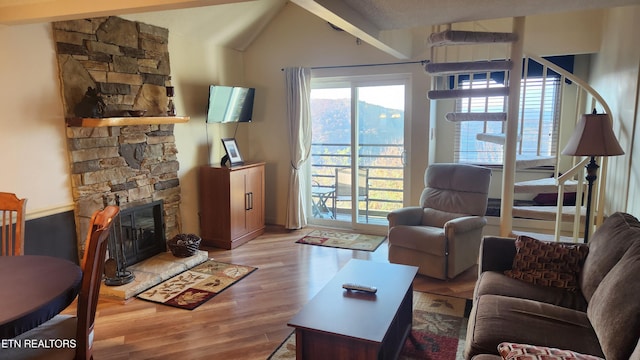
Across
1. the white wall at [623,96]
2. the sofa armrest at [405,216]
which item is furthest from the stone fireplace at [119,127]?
the white wall at [623,96]

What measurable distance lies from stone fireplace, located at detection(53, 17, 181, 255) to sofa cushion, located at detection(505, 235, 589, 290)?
333cm

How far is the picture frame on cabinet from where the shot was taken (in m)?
4.96

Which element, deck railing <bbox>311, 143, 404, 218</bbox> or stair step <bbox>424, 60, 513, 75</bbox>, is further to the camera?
deck railing <bbox>311, 143, 404, 218</bbox>

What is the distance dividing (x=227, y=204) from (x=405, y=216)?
198 cm

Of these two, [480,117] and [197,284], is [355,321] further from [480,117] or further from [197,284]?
[480,117]

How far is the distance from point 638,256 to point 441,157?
12.5 ft

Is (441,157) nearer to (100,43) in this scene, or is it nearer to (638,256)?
(638,256)

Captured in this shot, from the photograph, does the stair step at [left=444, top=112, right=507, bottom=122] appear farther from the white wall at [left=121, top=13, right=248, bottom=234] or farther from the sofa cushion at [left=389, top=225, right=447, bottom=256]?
the white wall at [left=121, top=13, right=248, bottom=234]

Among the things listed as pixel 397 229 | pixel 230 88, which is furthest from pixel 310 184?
pixel 397 229

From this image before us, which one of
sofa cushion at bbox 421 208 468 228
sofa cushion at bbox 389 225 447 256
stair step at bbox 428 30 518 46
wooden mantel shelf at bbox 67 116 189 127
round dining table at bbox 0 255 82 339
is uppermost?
stair step at bbox 428 30 518 46

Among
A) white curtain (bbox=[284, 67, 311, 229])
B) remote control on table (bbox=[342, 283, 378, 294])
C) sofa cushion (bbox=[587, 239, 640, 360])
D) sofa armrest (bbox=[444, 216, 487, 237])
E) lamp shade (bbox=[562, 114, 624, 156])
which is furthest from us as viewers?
white curtain (bbox=[284, 67, 311, 229])

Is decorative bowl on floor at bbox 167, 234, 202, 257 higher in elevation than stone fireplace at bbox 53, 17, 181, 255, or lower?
lower

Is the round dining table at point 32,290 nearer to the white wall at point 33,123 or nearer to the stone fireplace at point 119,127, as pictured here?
the white wall at point 33,123

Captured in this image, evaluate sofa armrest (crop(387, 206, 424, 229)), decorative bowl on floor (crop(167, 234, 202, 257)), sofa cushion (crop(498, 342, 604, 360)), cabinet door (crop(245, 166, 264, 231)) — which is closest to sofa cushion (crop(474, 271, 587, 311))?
sofa cushion (crop(498, 342, 604, 360))
